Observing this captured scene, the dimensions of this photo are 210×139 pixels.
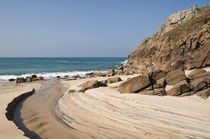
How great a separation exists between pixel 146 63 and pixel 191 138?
113 ft

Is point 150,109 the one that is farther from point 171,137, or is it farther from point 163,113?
point 171,137

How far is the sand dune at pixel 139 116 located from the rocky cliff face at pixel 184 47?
7.39m

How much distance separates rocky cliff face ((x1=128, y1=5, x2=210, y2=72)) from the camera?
14.6 m

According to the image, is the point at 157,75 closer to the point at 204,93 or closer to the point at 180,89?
the point at 180,89

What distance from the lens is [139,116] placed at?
6500 millimetres

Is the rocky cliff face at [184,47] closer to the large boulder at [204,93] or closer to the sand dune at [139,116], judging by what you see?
the large boulder at [204,93]

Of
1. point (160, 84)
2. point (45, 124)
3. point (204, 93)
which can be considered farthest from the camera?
point (160, 84)

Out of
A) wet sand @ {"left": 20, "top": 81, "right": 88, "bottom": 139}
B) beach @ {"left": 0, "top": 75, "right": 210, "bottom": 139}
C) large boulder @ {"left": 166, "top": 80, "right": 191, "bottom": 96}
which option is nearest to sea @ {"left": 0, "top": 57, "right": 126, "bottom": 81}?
wet sand @ {"left": 20, "top": 81, "right": 88, "bottom": 139}

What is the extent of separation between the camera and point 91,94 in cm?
1100

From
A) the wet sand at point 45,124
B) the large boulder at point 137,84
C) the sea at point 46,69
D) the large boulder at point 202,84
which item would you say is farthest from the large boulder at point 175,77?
the sea at point 46,69

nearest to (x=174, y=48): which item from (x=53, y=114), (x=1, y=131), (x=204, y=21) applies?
(x=204, y=21)

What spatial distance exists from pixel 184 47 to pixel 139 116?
24.3 meters

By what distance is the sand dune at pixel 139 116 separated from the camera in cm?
513

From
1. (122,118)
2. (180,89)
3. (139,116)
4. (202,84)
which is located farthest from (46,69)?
(202,84)
